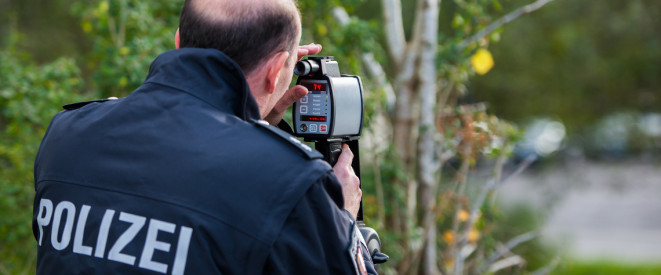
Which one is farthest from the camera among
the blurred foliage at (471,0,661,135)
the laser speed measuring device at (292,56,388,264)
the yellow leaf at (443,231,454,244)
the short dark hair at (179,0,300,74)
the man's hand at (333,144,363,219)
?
the blurred foliage at (471,0,661,135)

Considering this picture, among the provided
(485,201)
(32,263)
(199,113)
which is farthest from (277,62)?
(32,263)

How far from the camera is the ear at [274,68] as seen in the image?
1.56 meters

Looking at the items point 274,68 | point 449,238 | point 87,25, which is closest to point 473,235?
point 449,238

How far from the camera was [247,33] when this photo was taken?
1518mm

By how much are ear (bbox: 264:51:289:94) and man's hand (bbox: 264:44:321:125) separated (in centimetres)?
24

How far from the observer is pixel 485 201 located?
165 inches

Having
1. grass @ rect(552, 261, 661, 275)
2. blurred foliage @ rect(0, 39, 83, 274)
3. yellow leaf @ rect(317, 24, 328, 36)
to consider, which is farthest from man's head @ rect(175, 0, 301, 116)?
grass @ rect(552, 261, 661, 275)

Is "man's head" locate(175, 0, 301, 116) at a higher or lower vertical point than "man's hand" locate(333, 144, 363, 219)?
higher

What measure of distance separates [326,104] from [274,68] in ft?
0.97

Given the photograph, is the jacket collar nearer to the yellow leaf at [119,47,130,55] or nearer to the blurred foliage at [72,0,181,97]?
the blurred foliage at [72,0,181,97]

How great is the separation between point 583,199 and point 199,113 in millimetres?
13817

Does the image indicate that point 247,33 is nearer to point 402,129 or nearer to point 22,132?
point 22,132

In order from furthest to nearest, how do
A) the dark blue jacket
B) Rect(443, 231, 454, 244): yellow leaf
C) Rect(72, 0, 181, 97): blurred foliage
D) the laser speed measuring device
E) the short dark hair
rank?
Rect(443, 231, 454, 244): yellow leaf
Rect(72, 0, 181, 97): blurred foliage
the laser speed measuring device
the short dark hair
the dark blue jacket

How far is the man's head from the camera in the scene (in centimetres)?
152
